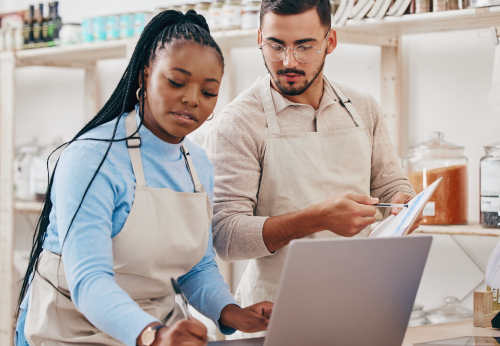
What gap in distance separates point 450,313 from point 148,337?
1.39 m

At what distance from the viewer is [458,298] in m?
2.02

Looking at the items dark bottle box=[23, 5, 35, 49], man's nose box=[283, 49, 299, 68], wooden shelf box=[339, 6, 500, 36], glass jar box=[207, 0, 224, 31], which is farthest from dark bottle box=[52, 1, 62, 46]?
man's nose box=[283, 49, 299, 68]

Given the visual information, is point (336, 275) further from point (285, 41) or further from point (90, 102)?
point (90, 102)

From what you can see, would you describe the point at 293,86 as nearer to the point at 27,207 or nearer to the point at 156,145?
the point at 156,145

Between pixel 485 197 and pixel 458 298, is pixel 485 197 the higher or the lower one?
the higher one

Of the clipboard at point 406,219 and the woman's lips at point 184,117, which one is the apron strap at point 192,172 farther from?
the clipboard at point 406,219

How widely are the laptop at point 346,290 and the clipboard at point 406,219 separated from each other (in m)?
0.13

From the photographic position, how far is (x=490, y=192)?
68.4 inches

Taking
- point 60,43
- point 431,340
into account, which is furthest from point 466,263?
point 60,43

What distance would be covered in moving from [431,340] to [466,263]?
1.04 m

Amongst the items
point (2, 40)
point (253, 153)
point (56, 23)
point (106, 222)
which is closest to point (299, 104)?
point (253, 153)

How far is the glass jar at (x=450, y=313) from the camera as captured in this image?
186 cm

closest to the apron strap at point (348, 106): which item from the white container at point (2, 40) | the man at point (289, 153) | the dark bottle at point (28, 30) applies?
the man at point (289, 153)

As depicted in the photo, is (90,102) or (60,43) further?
(90,102)
